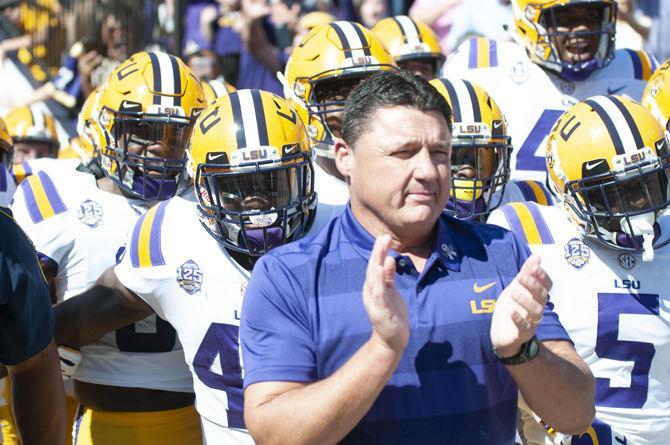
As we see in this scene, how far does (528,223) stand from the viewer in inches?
149

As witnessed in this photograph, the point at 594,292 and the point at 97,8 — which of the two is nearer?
the point at 594,292

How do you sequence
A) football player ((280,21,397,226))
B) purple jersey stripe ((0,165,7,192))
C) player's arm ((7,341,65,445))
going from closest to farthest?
player's arm ((7,341,65,445))
football player ((280,21,397,226))
purple jersey stripe ((0,165,7,192))

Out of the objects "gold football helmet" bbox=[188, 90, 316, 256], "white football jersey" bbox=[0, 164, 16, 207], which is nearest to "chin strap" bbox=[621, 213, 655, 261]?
"gold football helmet" bbox=[188, 90, 316, 256]

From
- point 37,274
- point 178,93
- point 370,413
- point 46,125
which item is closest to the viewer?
point 370,413

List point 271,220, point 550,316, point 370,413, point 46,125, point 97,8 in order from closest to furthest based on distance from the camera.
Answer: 1. point 370,413
2. point 550,316
3. point 271,220
4. point 46,125
5. point 97,8

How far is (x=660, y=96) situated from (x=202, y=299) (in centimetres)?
222

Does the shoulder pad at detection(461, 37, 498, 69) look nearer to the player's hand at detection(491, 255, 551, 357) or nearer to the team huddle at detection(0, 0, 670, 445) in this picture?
the team huddle at detection(0, 0, 670, 445)

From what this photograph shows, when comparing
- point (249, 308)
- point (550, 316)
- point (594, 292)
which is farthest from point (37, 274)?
point (594, 292)

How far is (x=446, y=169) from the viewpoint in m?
2.51

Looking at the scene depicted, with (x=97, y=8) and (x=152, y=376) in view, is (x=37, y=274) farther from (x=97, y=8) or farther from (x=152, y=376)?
(x=97, y=8)

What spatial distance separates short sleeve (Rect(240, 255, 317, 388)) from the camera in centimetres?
236

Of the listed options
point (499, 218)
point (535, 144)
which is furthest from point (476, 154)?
point (535, 144)

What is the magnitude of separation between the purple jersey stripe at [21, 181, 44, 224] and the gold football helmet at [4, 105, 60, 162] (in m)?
2.39

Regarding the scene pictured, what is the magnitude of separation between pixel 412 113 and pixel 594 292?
144 cm
